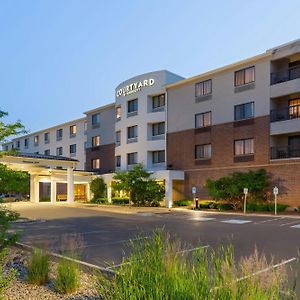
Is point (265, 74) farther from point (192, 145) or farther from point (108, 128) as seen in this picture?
point (108, 128)

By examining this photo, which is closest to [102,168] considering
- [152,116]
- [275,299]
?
[152,116]

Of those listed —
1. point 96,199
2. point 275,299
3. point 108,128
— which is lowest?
point 96,199

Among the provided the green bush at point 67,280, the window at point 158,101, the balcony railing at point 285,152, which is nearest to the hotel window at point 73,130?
the window at point 158,101

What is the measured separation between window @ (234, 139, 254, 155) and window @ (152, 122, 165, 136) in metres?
10.1

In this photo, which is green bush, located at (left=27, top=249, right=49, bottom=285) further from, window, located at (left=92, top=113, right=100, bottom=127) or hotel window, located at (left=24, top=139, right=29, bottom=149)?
hotel window, located at (left=24, top=139, right=29, bottom=149)

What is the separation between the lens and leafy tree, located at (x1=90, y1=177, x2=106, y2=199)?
44906 millimetres

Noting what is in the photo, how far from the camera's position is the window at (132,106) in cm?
4291

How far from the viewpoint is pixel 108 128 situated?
163ft

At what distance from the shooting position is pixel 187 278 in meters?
3.90

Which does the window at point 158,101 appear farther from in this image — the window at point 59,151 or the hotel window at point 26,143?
the hotel window at point 26,143

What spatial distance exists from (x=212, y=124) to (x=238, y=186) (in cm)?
747

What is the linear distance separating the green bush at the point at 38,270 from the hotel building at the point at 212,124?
25.4 meters

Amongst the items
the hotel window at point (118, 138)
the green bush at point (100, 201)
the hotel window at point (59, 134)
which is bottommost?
the green bush at point (100, 201)

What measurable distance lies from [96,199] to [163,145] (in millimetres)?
11385
